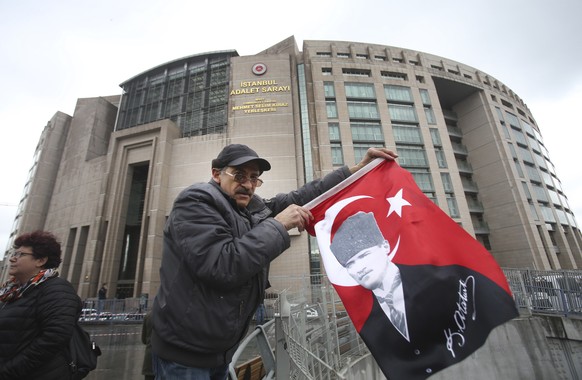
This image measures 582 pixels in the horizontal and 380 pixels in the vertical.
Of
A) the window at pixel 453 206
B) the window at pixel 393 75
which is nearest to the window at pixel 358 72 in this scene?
the window at pixel 393 75

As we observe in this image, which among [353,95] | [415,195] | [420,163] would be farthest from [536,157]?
[415,195]

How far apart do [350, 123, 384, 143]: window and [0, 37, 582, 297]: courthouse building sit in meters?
0.15

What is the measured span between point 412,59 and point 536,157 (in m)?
22.9

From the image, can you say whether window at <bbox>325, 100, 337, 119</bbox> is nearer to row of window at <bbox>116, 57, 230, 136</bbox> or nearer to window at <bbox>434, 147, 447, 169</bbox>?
row of window at <bbox>116, 57, 230, 136</bbox>

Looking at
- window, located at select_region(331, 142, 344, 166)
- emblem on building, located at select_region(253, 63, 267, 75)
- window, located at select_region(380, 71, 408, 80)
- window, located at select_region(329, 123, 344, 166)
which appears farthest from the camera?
window, located at select_region(380, 71, 408, 80)

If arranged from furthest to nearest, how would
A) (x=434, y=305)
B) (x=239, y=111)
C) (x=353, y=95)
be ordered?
1. (x=353, y=95)
2. (x=239, y=111)
3. (x=434, y=305)

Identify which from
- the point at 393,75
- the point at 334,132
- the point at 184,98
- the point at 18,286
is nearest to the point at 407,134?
the point at 334,132

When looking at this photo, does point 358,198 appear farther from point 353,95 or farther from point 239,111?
point 353,95

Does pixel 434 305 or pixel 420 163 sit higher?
pixel 420 163

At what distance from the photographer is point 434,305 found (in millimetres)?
1336

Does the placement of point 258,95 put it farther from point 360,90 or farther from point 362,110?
point 360,90

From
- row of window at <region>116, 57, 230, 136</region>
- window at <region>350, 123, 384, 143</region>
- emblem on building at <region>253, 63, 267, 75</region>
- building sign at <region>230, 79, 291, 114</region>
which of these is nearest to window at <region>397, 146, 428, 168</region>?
window at <region>350, 123, 384, 143</region>

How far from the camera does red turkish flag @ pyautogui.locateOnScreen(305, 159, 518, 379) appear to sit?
1250 millimetres

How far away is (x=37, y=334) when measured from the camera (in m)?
2.06
